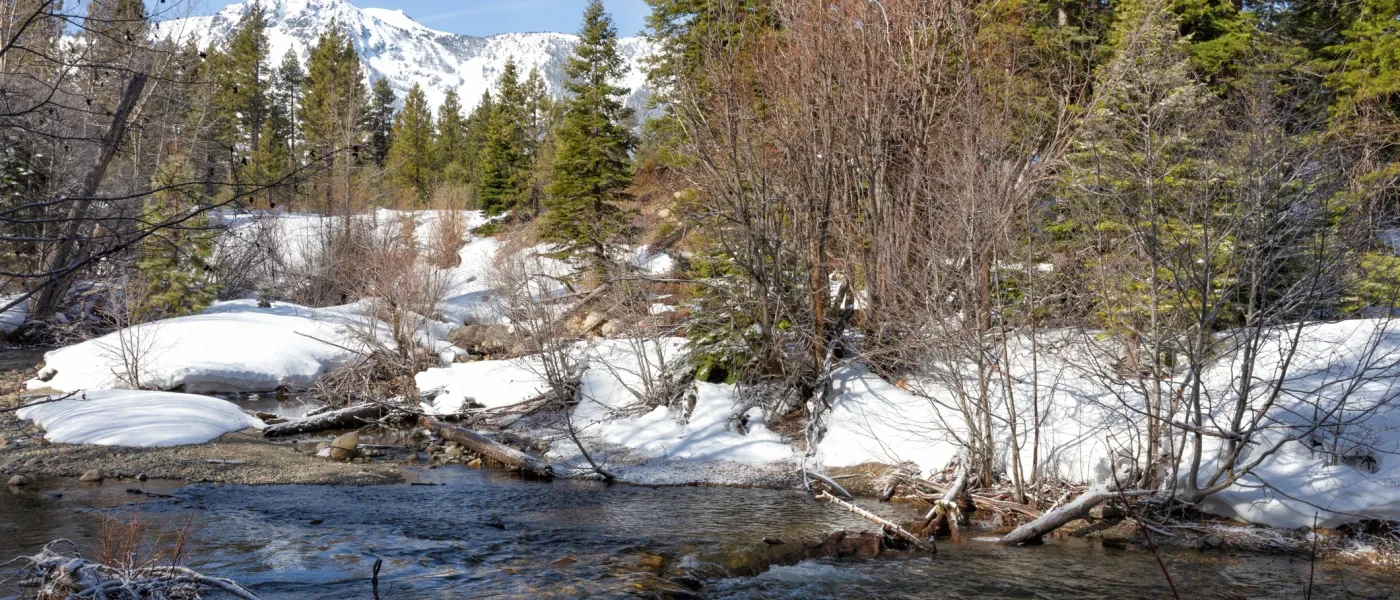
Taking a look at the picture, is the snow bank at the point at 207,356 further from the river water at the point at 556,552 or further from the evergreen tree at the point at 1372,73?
the evergreen tree at the point at 1372,73

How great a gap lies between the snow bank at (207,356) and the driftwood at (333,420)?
2.85 metres

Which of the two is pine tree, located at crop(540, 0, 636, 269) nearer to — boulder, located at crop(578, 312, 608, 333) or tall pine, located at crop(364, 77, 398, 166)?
boulder, located at crop(578, 312, 608, 333)

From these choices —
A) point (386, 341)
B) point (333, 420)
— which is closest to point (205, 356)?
point (386, 341)

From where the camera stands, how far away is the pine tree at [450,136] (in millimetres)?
55938

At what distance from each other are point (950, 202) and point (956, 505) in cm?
381

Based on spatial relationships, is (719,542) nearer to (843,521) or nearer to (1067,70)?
(843,521)

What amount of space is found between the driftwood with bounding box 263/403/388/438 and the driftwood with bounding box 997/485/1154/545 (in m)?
11.2

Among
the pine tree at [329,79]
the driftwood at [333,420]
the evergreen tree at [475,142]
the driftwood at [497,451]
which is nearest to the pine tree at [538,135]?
the evergreen tree at [475,142]

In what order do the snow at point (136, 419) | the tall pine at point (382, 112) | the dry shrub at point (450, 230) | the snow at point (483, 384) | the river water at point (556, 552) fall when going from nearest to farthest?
the river water at point (556, 552) < the snow at point (136, 419) < the snow at point (483, 384) < the dry shrub at point (450, 230) < the tall pine at point (382, 112)

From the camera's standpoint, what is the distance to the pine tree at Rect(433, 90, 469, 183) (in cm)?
5594

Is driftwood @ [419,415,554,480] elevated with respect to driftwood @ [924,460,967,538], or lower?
elevated

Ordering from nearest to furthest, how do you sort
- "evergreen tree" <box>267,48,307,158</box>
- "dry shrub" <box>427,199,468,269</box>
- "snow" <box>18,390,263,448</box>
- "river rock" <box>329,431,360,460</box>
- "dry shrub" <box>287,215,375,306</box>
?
1. "snow" <box>18,390,263,448</box>
2. "river rock" <box>329,431,360,460</box>
3. "dry shrub" <box>287,215,375,306</box>
4. "dry shrub" <box>427,199,468,269</box>
5. "evergreen tree" <box>267,48,307,158</box>

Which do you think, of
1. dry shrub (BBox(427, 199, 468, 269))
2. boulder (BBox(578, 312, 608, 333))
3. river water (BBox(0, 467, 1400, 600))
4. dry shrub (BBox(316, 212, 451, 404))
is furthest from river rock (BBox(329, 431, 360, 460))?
dry shrub (BBox(427, 199, 468, 269))

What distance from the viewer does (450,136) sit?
59531mm
